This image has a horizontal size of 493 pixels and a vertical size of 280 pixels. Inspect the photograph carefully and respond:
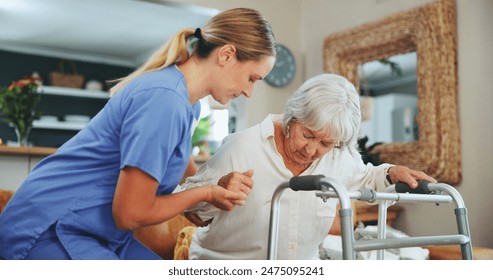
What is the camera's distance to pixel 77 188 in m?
0.81

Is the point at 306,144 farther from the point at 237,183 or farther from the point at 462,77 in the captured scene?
the point at 462,77

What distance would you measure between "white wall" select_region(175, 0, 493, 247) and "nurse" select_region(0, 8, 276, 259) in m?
0.46

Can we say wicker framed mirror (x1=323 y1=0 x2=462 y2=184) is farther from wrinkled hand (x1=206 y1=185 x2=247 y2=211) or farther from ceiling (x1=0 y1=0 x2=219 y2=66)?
wrinkled hand (x1=206 y1=185 x2=247 y2=211)

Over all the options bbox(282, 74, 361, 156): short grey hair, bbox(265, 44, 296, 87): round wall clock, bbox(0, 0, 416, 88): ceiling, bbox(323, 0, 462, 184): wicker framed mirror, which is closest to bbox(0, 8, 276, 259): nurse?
bbox(282, 74, 361, 156): short grey hair

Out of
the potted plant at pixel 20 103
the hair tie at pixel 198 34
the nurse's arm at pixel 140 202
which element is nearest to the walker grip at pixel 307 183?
the nurse's arm at pixel 140 202

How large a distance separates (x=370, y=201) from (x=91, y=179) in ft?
1.42

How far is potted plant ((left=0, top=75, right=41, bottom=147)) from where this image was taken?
A: 2.00m

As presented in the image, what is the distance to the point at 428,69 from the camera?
179 centimetres

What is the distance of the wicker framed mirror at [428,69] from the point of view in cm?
164

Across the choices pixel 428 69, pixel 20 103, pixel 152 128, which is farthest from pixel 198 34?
pixel 20 103
